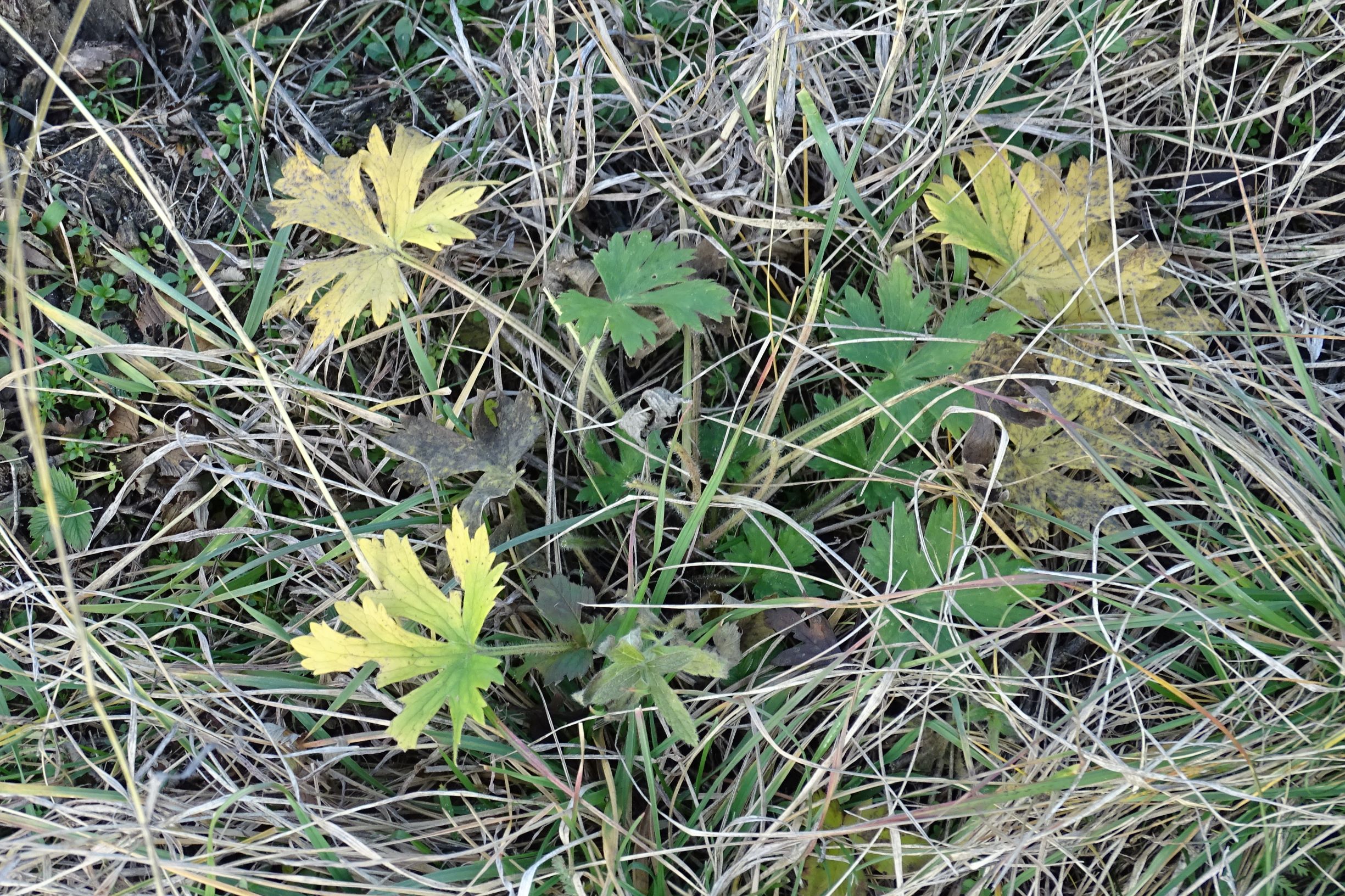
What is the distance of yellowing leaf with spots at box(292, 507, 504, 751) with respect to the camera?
5.05 feet

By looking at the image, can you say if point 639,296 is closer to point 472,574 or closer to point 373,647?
point 472,574

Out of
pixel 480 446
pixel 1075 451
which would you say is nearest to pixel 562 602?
pixel 480 446

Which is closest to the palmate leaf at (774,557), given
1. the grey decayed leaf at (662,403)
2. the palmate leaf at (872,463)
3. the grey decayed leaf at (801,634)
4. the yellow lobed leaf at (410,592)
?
the grey decayed leaf at (801,634)

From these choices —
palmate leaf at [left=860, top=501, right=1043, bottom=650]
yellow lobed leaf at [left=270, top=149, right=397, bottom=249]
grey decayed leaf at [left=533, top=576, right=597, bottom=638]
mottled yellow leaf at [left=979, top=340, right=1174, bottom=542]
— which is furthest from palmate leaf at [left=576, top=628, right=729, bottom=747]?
yellow lobed leaf at [left=270, top=149, right=397, bottom=249]

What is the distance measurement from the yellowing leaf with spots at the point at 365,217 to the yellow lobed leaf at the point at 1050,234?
1004 mm

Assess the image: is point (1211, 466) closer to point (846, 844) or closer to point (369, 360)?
point (846, 844)

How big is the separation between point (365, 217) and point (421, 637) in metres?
0.83

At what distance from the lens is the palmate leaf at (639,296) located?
1676mm

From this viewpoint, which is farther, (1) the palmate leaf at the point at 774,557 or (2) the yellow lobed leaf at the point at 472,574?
(1) the palmate leaf at the point at 774,557

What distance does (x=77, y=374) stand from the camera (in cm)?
202

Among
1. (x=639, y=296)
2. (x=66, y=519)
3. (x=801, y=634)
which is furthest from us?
(x=66, y=519)

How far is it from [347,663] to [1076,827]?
139 centimetres

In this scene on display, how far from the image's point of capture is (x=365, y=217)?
1.79 metres

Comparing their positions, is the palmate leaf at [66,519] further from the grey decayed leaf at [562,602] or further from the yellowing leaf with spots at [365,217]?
the grey decayed leaf at [562,602]
